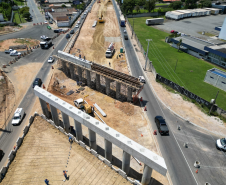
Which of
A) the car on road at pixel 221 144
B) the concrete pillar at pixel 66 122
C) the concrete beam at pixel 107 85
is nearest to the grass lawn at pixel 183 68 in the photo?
the car on road at pixel 221 144

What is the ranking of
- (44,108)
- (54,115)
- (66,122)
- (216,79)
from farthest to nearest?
(216,79) < (44,108) < (54,115) < (66,122)

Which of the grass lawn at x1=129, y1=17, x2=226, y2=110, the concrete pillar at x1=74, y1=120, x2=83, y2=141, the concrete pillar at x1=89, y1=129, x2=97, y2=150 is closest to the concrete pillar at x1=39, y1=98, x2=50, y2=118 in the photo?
the concrete pillar at x1=74, y1=120, x2=83, y2=141

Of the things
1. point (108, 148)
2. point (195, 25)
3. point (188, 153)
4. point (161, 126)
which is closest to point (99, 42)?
point (161, 126)

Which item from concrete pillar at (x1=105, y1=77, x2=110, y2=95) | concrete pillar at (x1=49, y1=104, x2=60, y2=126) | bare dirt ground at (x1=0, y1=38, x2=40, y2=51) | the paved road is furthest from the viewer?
bare dirt ground at (x1=0, y1=38, x2=40, y2=51)

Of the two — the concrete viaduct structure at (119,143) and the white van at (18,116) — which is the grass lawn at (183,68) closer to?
the concrete viaduct structure at (119,143)

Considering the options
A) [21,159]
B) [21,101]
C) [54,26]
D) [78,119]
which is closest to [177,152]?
[78,119]

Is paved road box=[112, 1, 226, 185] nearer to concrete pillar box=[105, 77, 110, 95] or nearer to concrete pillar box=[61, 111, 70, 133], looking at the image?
concrete pillar box=[105, 77, 110, 95]

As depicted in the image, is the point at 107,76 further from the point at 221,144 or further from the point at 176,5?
the point at 176,5

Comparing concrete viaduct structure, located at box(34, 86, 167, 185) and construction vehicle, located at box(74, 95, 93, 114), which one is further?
construction vehicle, located at box(74, 95, 93, 114)
